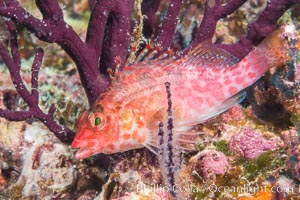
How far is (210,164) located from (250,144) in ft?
1.37

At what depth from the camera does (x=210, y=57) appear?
11.6 ft

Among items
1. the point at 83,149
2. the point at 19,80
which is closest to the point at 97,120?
the point at 83,149

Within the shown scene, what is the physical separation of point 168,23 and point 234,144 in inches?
→ 59.5

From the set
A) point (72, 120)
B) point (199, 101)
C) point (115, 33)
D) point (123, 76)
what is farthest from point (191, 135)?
point (72, 120)

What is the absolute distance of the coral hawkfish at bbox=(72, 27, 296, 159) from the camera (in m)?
3.09

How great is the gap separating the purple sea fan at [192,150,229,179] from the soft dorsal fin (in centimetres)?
93

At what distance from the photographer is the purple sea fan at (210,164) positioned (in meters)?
2.93

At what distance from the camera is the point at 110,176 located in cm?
341

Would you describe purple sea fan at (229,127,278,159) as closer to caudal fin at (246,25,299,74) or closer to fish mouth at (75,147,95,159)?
caudal fin at (246,25,299,74)

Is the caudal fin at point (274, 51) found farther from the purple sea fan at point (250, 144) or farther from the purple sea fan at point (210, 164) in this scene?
the purple sea fan at point (210, 164)

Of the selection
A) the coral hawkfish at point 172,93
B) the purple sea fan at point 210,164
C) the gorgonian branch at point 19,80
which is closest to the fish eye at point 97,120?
the coral hawkfish at point 172,93

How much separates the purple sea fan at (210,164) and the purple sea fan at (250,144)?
16 centimetres

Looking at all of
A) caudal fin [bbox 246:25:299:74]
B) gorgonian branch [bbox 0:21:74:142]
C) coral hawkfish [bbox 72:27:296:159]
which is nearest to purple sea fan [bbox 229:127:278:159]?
coral hawkfish [bbox 72:27:296:159]

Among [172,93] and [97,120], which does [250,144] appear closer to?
[172,93]
